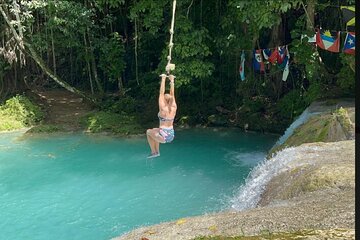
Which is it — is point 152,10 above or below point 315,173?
above

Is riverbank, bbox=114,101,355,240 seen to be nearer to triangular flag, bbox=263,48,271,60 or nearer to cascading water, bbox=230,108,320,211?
cascading water, bbox=230,108,320,211

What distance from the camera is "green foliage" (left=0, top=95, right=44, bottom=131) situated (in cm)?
1348

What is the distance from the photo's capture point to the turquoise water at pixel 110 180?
23.8 ft

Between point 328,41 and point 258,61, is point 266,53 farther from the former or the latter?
point 328,41

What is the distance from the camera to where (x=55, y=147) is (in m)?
11.6

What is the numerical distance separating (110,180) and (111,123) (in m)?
4.09

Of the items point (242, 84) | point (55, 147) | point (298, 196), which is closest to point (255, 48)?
point (242, 84)

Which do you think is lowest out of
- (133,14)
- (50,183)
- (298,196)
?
(50,183)

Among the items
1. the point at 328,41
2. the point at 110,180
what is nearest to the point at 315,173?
the point at 110,180

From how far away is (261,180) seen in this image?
7.05 meters

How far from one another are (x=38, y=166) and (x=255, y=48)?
6.97 m

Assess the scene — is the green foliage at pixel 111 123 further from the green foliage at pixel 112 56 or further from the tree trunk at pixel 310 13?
the tree trunk at pixel 310 13

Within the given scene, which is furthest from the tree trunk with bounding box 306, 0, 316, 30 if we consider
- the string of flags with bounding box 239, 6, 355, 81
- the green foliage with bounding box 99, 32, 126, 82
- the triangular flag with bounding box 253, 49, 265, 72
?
the green foliage with bounding box 99, 32, 126, 82

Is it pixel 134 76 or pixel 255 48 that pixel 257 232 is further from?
pixel 134 76
